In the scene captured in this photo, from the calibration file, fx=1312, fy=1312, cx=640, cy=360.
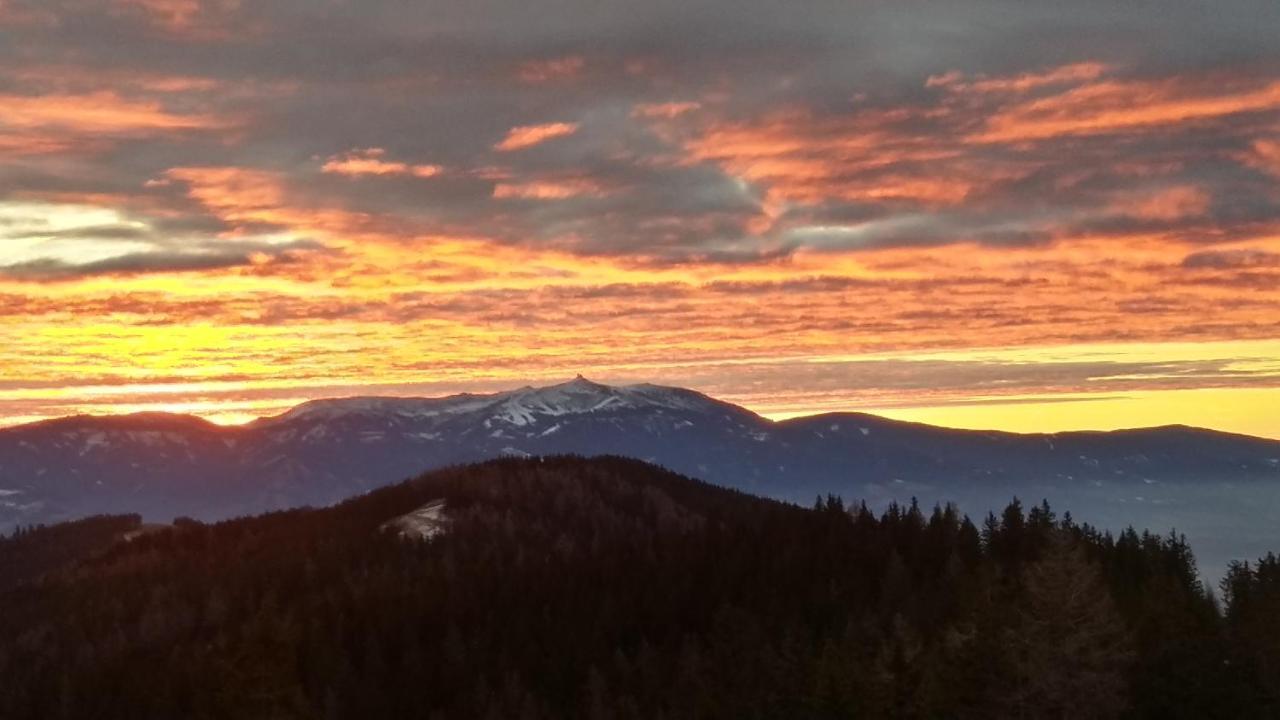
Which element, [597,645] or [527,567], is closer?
[597,645]

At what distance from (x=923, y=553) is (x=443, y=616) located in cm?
6080

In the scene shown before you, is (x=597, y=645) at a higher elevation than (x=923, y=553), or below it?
below

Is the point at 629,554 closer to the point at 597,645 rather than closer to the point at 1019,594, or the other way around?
the point at 597,645

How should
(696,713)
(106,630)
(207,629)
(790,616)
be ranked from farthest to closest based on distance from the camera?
(106,630) → (207,629) → (790,616) → (696,713)

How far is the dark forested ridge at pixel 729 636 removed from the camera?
8825 cm

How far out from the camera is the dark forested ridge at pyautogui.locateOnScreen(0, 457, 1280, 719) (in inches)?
3474

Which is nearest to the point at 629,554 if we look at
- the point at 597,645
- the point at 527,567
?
the point at 527,567

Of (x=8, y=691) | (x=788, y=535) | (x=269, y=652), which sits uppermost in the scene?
(x=788, y=535)

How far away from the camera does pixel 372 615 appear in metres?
168

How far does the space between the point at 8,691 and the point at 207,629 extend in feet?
82.1

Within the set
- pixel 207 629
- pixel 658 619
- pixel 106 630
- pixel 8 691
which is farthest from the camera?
pixel 106 630

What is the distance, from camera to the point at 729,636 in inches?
5256

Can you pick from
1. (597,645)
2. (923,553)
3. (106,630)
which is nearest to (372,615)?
(597,645)

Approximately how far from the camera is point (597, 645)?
144 metres
